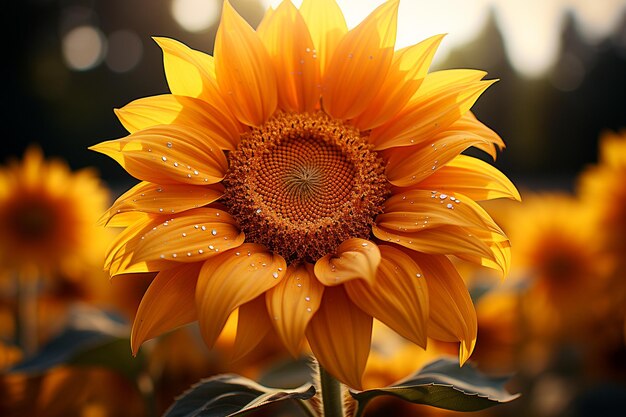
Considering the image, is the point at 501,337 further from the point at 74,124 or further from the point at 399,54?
the point at 74,124

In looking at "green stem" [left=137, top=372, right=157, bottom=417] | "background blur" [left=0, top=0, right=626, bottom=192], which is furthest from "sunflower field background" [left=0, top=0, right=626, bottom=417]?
"background blur" [left=0, top=0, right=626, bottom=192]

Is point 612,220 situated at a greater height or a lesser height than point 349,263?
lesser

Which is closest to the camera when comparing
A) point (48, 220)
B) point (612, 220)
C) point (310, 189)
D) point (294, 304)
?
point (294, 304)

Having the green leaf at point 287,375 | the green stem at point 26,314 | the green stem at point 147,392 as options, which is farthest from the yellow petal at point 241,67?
the green stem at point 26,314

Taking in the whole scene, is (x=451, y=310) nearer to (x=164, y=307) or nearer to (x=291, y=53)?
(x=164, y=307)

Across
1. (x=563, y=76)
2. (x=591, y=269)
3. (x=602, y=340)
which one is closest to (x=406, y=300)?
(x=602, y=340)

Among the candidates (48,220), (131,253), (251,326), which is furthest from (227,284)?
(48,220)

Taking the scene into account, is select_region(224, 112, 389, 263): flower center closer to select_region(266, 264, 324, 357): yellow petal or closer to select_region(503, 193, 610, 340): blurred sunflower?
select_region(266, 264, 324, 357): yellow petal

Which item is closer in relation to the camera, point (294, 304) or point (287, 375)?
point (294, 304)
